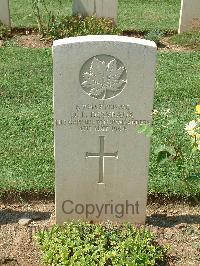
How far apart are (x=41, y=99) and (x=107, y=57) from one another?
9.81 feet

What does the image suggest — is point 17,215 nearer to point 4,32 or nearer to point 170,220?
point 170,220

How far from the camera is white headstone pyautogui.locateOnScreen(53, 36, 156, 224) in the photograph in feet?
11.3

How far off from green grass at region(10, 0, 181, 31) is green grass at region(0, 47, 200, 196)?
6.01ft

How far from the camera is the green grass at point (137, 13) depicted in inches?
383

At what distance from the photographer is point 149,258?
357 cm

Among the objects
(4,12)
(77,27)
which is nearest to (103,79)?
(77,27)

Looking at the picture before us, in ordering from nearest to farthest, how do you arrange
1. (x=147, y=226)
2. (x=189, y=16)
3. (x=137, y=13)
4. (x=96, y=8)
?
(x=147, y=226)
(x=96, y=8)
(x=189, y=16)
(x=137, y=13)

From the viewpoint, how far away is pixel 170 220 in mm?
4176

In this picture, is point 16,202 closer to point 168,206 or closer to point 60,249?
point 60,249

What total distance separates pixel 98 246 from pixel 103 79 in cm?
113

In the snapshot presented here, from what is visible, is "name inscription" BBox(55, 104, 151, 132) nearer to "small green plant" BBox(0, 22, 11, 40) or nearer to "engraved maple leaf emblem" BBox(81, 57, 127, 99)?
"engraved maple leaf emblem" BBox(81, 57, 127, 99)

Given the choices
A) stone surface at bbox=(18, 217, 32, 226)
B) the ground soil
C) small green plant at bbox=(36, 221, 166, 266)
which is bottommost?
the ground soil

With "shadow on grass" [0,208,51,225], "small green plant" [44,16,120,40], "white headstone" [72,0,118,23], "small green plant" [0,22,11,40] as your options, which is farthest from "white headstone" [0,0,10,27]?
"shadow on grass" [0,208,51,225]

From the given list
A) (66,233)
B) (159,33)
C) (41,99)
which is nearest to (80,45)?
(66,233)
